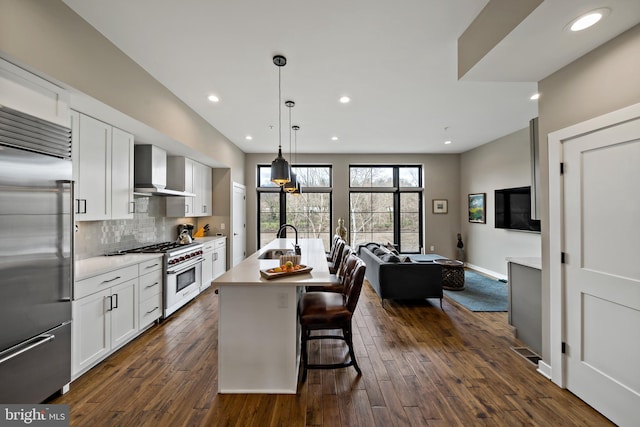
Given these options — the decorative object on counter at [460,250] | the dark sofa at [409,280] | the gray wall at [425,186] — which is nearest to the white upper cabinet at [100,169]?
the dark sofa at [409,280]

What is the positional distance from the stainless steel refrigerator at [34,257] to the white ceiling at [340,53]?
1133 mm

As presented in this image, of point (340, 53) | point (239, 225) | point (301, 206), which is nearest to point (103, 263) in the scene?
point (340, 53)

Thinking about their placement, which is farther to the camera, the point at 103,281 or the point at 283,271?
the point at 103,281

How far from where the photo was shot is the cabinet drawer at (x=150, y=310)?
2.98 m

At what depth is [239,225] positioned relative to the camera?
20.3ft

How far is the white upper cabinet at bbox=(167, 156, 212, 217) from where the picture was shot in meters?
4.44

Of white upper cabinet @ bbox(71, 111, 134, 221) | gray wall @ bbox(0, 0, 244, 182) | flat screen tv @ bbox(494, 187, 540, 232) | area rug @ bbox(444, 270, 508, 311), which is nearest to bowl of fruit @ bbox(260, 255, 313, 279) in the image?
white upper cabinet @ bbox(71, 111, 134, 221)

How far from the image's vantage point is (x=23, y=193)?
167 centimetres

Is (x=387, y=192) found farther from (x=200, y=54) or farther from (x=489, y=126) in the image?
(x=200, y=54)

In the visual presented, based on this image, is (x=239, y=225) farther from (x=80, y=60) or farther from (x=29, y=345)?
(x=29, y=345)

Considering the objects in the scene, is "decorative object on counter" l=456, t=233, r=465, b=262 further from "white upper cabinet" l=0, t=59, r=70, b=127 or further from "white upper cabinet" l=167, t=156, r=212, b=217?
"white upper cabinet" l=0, t=59, r=70, b=127

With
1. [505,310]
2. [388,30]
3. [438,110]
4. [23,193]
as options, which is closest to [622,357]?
[505,310]

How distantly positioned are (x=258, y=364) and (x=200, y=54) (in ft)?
9.36

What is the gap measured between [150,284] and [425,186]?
20.8ft
